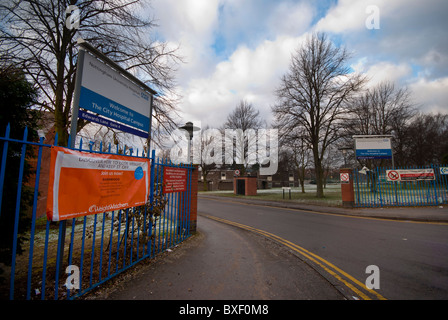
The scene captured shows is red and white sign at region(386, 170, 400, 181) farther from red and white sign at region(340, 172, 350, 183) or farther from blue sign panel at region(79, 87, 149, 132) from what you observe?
blue sign panel at region(79, 87, 149, 132)

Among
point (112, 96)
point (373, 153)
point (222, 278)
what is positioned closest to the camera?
point (222, 278)

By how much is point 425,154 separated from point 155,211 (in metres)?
40.1

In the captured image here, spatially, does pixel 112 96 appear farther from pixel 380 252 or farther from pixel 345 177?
pixel 345 177

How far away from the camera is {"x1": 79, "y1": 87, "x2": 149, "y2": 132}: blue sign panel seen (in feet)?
10.9

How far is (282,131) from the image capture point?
19891 mm

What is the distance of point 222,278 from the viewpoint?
11.8 ft

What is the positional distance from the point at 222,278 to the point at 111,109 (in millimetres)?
3629

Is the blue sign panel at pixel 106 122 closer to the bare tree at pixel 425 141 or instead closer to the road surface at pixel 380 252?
the road surface at pixel 380 252

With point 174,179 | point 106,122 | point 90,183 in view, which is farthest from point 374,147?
point 90,183

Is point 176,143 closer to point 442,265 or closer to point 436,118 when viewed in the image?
point 442,265

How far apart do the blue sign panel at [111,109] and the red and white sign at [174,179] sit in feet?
3.83

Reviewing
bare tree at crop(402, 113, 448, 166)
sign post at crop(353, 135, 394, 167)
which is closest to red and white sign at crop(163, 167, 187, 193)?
sign post at crop(353, 135, 394, 167)

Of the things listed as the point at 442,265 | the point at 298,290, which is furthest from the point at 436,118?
the point at 298,290

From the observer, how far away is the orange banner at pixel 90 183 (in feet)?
8.66
